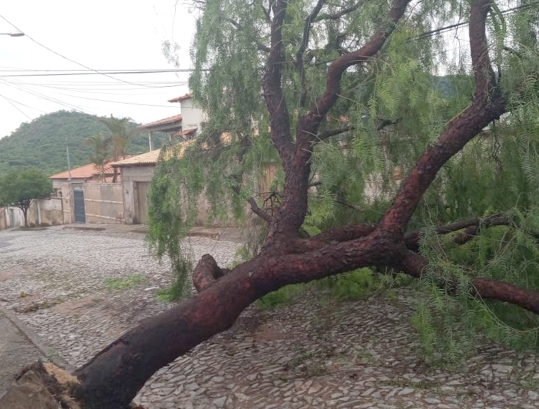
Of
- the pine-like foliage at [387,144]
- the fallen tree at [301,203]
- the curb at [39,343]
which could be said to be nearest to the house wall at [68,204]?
the curb at [39,343]

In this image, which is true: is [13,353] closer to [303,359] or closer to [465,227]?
[303,359]

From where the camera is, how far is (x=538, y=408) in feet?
14.2

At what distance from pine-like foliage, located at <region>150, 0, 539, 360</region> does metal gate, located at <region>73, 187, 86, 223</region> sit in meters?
25.5

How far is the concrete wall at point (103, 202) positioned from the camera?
91.8ft

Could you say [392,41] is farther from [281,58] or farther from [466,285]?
[466,285]

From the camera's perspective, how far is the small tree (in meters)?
34.2

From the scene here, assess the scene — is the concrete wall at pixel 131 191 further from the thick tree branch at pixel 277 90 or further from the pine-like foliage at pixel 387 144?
the thick tree branch at pixel 277 90

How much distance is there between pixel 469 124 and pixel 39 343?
642 cm

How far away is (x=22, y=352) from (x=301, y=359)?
13.0ft

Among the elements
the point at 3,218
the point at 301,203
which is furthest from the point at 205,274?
the point at 3,218

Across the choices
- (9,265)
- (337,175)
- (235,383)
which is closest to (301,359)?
(235,383)

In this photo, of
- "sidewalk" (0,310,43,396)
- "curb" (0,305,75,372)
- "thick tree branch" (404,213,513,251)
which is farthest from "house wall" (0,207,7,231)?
"thick tree branch" (404,213,513,251)

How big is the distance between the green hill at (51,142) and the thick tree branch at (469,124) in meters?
44.2

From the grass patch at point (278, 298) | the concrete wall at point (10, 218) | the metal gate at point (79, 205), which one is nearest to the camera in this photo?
the grass patch at point (278, 298)
